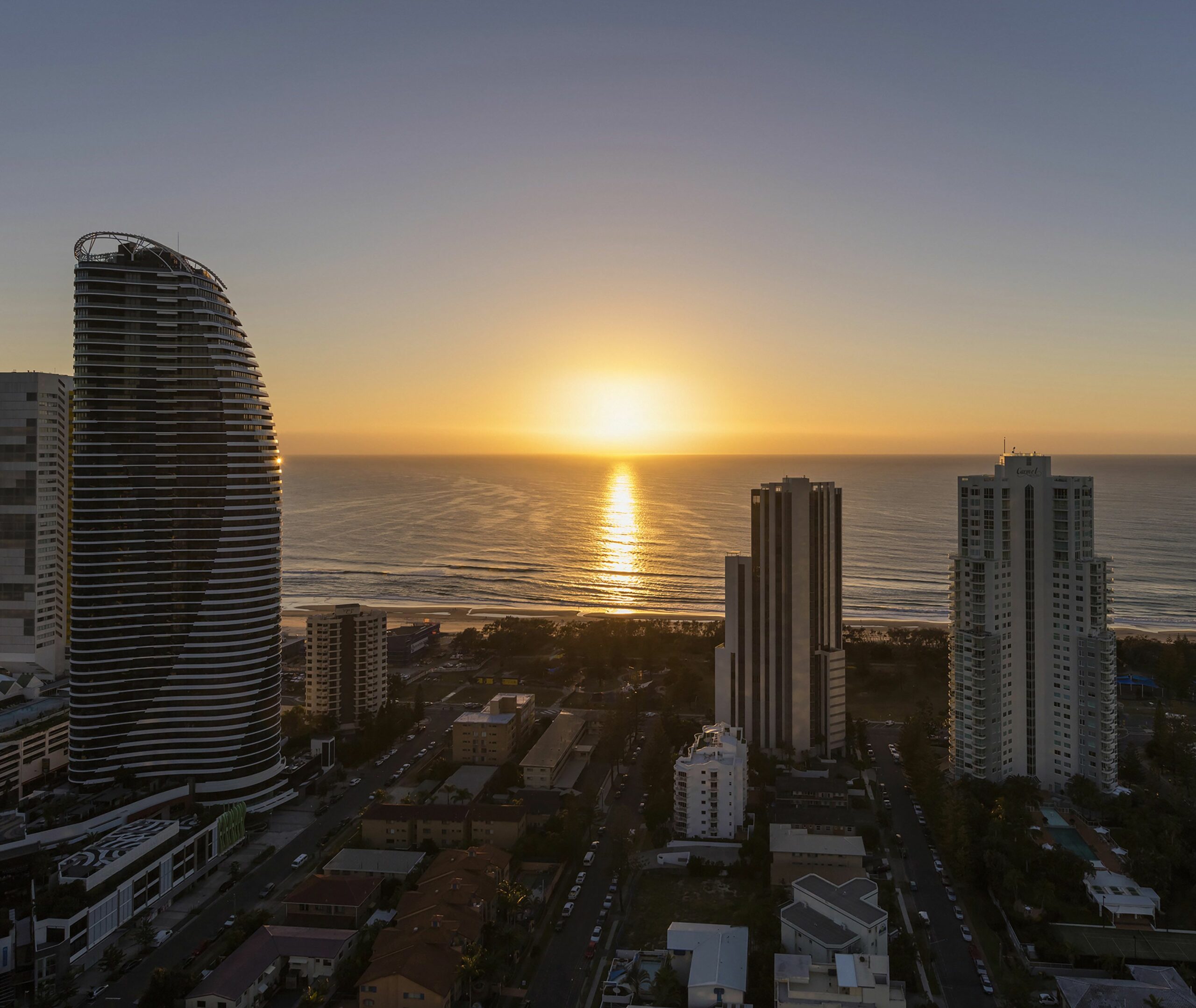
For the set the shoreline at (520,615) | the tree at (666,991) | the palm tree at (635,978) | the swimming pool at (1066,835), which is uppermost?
the shoreline at (520,615)

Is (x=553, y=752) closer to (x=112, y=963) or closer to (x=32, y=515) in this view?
(x=112, y=963)

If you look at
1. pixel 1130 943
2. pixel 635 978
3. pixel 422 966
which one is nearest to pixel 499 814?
pixel 422 966

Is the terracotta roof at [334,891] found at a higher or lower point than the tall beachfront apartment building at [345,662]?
lower

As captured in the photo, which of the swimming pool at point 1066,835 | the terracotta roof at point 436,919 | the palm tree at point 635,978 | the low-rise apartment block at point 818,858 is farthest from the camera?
the swimming pool at point 1066,835

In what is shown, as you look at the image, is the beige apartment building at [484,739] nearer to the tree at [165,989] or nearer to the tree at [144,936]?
the tree at [144,936]

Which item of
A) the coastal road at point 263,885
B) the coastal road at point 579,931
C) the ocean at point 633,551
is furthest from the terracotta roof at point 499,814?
the ocean at point 633,551

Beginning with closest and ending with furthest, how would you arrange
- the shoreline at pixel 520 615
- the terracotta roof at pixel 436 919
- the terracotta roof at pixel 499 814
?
1. the terracotta roof at pixel 436 919
2. the terracotta roof at pixel 499 814
3. the shoreline at pixel 520 615

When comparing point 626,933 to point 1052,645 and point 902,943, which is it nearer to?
point 902,943
